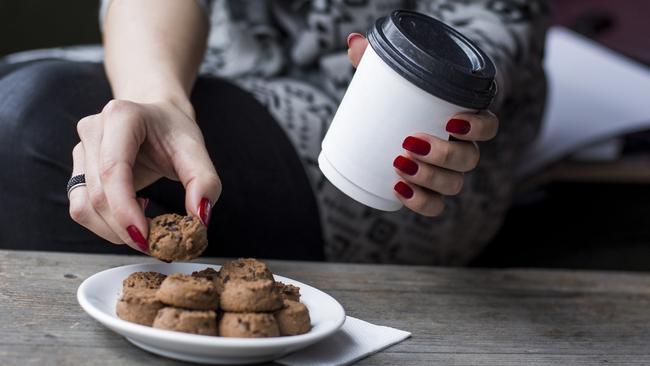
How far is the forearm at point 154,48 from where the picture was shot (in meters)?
0.98

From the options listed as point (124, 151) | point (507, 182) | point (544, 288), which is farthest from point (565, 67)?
point (124, 151)

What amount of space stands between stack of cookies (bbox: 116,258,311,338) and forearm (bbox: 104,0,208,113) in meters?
0.32

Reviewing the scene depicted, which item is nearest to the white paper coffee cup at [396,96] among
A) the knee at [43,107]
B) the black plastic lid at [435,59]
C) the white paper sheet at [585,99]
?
the black plastic lid at [435,59]

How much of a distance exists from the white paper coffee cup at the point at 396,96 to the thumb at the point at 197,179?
5.4 inches

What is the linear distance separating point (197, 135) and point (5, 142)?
13.8 inches

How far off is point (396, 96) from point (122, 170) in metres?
0.26

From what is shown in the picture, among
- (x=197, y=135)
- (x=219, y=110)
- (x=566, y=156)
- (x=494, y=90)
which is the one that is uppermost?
(x=494, y=90)

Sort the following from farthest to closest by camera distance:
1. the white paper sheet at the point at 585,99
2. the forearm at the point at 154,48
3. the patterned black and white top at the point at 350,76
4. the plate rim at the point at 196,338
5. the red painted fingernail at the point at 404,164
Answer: the white paper sheet at the point at 585,99
the patterned black and white top at the point at 350,76
the forearm at the point at 154,48
the red painted fingernail at the point at 404,164
the plate rim at the point at 196,338

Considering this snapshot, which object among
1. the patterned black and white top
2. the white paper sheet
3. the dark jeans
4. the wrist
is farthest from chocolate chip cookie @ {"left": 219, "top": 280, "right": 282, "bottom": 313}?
the white paper sheet

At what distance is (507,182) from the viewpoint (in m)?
1.45

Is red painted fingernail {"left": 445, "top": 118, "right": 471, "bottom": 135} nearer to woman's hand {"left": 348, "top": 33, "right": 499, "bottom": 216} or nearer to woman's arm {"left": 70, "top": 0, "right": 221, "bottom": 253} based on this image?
woman's hand {"left": 348, "top": 33, "right": 499, "bottom": 216}

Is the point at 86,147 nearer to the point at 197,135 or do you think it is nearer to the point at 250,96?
the point at 197,135

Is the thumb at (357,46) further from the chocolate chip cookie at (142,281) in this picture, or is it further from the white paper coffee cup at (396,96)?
the chocolate chip cookie at (142,281)

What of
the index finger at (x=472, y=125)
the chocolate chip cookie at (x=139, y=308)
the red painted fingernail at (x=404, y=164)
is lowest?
the chocolate chip cookie at (x=139, y=308)
